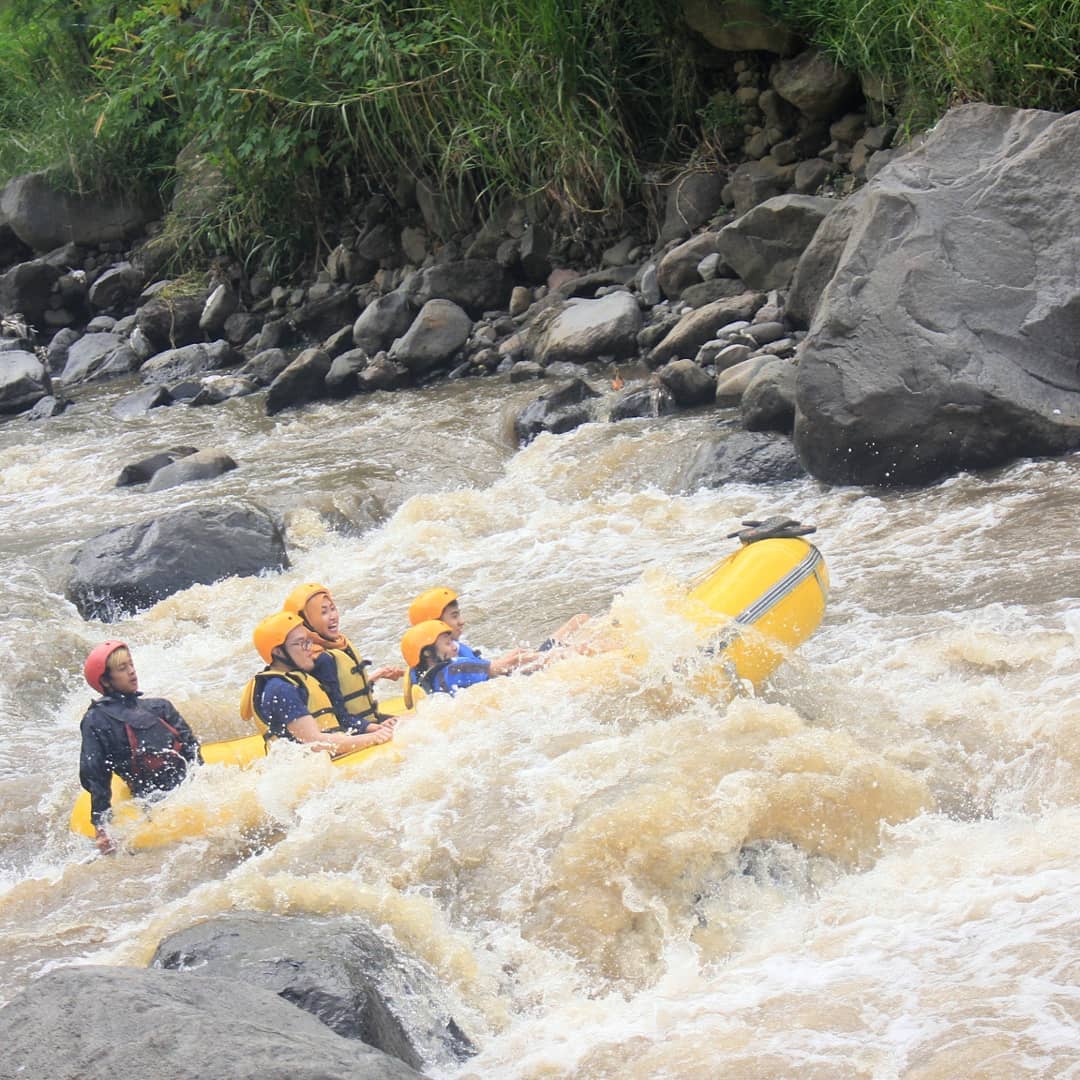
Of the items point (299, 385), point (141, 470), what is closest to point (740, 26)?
point (299, 385)

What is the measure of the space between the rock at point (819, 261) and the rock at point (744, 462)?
1.09 m

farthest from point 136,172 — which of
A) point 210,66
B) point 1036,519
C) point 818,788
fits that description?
point 818,788

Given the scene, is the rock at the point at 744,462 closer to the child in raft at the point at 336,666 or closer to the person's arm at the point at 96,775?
the child in raft at the point at 336,666

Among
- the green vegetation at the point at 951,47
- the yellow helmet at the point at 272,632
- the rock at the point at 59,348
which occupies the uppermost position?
the green vegetation at the point at 951,47

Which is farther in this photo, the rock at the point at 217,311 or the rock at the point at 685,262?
the rock at the point at 217,311

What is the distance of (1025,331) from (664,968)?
423 centimetres

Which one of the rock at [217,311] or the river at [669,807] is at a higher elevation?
the river at [669,807]

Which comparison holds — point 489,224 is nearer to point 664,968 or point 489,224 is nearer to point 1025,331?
point 1025,331

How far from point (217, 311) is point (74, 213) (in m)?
3.11

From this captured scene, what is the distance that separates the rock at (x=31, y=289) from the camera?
14508 mm

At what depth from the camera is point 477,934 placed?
358 centimetres

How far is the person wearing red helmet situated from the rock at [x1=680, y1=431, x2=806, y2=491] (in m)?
3.27

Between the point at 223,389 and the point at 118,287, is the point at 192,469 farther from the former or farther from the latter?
the point at 118,287

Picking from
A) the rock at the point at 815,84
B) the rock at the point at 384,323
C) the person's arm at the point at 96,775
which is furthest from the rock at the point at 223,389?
the person's arm at the point at 96,775
